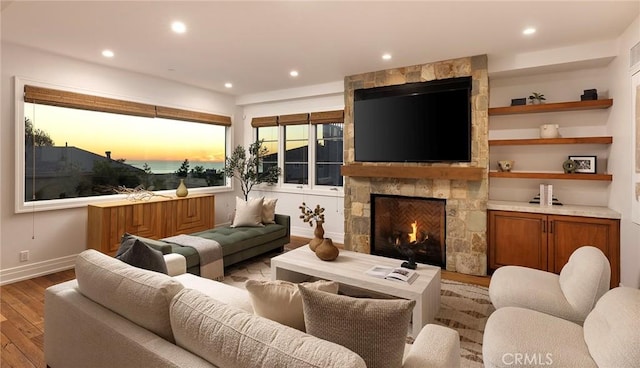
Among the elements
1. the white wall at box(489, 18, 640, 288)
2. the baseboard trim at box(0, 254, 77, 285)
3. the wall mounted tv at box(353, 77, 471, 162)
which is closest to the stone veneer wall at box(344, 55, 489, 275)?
the wall mounted tv at box(353, 77, 471, 162)

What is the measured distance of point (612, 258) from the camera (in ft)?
10.9

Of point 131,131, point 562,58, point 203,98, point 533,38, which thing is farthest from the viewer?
point 203,98

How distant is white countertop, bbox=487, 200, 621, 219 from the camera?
11.0 ft

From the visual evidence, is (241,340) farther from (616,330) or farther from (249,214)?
(249,214)

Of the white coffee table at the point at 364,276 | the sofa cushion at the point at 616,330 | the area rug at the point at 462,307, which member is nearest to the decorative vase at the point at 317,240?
the white coffee table at the point at 364,276

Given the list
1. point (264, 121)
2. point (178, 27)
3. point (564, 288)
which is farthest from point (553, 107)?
point (264, 121)

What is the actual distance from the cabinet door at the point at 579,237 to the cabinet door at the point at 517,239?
0.09 m

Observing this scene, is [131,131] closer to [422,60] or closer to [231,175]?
[231,175]

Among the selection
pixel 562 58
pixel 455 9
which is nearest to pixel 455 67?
pixel 562 58

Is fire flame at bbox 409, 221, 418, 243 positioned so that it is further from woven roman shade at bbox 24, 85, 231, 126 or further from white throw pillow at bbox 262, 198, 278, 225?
woven roman shade at bbox 24, 85, 231, 126

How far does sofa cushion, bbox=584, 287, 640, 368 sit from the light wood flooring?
81.0 inches

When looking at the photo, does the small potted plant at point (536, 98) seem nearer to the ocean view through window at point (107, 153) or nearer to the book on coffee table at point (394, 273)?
the book on coffee table at point (394, 273)

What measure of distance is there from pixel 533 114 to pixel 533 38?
1.09m

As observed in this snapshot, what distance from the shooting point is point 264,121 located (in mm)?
6172
